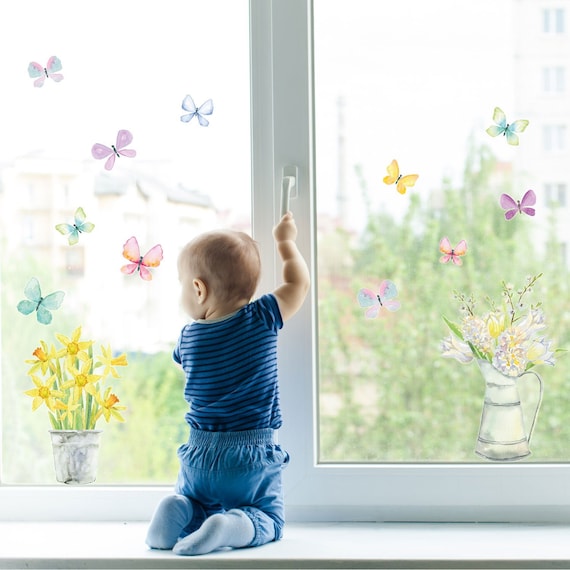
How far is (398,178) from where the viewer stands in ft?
5.43

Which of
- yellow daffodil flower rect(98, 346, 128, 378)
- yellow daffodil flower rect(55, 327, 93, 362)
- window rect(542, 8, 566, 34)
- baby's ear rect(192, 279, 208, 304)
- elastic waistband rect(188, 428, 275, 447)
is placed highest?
window rect(542, 8, 566, 34)

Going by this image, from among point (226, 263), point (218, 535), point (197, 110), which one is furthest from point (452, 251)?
point (218, 535)

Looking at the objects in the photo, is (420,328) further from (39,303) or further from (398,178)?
(39,303)

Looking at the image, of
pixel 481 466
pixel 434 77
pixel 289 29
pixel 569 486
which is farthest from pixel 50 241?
pixel 569 486

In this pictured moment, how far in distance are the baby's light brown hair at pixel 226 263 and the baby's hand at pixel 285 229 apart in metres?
0.07

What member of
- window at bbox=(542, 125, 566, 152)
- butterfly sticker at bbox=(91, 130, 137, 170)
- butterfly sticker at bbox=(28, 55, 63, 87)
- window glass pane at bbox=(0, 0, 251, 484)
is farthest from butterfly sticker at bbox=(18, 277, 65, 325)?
window at bbox=(542, 125, 566, 152)

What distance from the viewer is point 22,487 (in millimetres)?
1719

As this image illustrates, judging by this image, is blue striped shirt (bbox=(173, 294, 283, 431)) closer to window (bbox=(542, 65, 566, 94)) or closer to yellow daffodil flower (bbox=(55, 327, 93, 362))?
yellow daffodil flower (bbox=(55, 327, 93, 362))

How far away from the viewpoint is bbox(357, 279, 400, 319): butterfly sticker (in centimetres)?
165

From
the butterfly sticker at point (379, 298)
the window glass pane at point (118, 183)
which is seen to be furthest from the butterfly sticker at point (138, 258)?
the butterfly sticker at point (379, 298)

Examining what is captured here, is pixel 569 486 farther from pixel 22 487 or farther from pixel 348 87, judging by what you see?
pixel 22 487

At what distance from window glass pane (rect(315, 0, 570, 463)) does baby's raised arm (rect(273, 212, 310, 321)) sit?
0.09m

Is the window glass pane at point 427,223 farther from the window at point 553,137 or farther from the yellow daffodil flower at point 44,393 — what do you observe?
the yellow daffodil flower at point 44,393

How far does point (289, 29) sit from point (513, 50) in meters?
0.41
